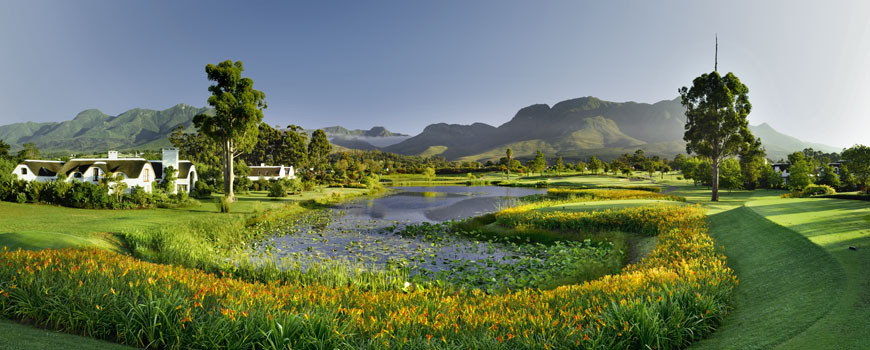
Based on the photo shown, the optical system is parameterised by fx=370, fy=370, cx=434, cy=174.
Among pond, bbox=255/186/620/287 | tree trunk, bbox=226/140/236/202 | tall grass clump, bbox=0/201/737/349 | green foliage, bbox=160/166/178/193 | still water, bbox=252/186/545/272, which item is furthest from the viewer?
green foliage, bbox=160/166/178/193

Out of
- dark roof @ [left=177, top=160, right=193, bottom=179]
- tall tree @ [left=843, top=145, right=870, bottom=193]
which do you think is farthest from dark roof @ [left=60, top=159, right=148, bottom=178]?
tall tree @ [left=843, top=145, right=870, bottom=193]

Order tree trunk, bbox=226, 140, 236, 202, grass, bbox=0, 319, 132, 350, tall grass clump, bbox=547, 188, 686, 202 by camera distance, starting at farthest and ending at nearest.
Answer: tree trunk, bbox=226, 140, 236, 202
tall grass clump, bbox=547, 188, 686, 202
grass, bbox=0, 319, 132, 350

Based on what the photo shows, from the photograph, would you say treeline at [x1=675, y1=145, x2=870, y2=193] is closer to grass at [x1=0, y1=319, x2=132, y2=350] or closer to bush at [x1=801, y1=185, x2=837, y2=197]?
bush at [x1=801, y1=185, x2=837, y2=197]

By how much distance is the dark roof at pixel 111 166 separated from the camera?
1585 inches

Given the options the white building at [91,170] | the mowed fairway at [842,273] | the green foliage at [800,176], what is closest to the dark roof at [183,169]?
the white building at [91,170]

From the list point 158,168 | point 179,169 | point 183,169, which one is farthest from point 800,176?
point 158,168

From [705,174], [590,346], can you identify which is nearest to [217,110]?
[590,346]

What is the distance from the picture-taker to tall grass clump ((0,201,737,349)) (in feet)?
17.0

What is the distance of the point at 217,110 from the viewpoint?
33.0 meters

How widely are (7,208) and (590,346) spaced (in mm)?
33567

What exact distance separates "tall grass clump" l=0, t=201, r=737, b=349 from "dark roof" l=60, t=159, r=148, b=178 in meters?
40.2

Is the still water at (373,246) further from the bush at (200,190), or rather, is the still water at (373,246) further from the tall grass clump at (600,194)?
the bush at (200,190)

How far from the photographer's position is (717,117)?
31375 millimetres

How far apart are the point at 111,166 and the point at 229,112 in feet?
63.5
